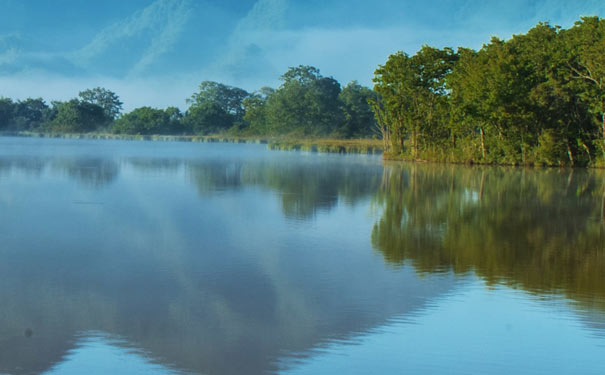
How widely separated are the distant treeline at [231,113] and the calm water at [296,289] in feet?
244

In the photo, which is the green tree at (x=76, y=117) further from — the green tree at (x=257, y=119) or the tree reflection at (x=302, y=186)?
the tree reflection at (x=302, y=186)

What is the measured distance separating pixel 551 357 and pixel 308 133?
8229cm

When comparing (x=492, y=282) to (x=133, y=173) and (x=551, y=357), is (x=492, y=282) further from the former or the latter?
(x=133, y=173)

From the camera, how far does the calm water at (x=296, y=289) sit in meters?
4.51

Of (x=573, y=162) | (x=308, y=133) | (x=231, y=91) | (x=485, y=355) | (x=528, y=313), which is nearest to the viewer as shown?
(x=485, y=355)

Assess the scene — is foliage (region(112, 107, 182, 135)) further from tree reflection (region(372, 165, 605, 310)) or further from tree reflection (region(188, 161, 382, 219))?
tree reflection (region(372, 165, 605, 310))

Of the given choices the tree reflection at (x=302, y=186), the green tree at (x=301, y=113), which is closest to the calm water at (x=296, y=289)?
the tree reflection at (x=302, y=186)

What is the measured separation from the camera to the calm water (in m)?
4.51

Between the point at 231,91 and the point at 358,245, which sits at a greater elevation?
the point at 231,91

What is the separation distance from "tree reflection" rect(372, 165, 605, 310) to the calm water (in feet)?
0.14

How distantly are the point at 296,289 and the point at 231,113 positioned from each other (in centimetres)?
10703

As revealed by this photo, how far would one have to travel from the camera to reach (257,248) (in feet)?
27.8

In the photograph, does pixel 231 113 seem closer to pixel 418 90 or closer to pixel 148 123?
pixel 148 123

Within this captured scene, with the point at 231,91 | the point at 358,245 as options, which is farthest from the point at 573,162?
the point at 231,91
